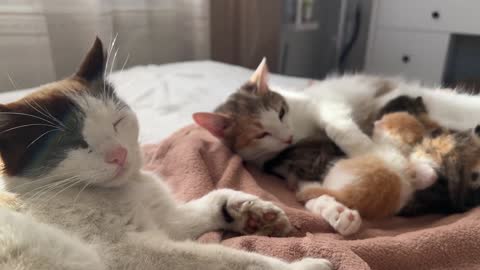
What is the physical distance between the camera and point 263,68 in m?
1.25

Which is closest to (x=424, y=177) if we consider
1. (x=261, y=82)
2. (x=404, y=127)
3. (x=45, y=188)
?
(x=404, y=127)

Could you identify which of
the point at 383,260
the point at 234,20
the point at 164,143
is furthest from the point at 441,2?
the point at 383,260

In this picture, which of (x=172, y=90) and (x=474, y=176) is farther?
(x=172, y=90)

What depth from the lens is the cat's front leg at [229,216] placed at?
2.57 ft

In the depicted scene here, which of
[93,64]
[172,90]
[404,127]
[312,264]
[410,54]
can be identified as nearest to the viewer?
[312,264]

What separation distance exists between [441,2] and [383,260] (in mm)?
2288

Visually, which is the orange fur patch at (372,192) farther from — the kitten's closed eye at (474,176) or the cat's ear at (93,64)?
the cat's ear at (93,64)

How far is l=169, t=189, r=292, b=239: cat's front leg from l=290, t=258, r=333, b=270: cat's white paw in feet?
0.44

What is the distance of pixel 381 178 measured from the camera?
2.88ft

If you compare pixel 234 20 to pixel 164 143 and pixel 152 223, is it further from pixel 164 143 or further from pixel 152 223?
pixel 152 223

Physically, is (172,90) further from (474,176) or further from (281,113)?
(474,176)

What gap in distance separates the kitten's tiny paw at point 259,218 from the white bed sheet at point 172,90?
0.56m

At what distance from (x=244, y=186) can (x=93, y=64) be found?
0.44 meters

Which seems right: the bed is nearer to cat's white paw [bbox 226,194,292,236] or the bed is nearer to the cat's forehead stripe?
cat's white paw [bbox 226,194,292,236]
